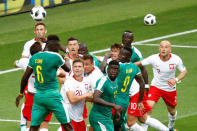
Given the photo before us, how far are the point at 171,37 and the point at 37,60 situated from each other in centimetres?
1420

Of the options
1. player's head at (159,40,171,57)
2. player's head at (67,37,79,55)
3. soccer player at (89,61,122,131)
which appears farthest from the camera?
player's head at (159,40,171,57)

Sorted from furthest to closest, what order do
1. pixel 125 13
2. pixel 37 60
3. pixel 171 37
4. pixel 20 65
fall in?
pixel 125 13, pixel 171 37, pixel 20 65, pixel 37 60

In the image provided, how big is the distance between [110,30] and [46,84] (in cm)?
1495

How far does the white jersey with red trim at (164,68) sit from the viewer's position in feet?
48.9

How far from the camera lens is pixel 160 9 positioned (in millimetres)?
31172

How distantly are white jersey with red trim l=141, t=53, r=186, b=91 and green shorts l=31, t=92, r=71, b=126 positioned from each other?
3174 millimetres

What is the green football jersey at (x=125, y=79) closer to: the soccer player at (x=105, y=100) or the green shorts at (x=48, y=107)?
the soccer player at (x=105, y=100)

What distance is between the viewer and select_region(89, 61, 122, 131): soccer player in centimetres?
1180

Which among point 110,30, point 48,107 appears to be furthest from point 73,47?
point 110,30

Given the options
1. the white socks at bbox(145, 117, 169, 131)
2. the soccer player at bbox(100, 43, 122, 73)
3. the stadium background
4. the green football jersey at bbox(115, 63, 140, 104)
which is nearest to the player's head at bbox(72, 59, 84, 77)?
the green football jersey at bbox(115, 63, 140, 104)

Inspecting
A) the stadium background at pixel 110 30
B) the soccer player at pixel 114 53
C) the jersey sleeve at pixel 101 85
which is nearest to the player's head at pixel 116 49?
the soccer player at pixel 114 53

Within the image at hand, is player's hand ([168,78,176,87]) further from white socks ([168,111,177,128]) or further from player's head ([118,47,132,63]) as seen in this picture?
player's head ([118,47,132,63])

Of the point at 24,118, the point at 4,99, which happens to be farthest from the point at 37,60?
the point at 4,99

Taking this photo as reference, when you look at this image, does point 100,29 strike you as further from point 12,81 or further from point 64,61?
Answer: point 64,61
